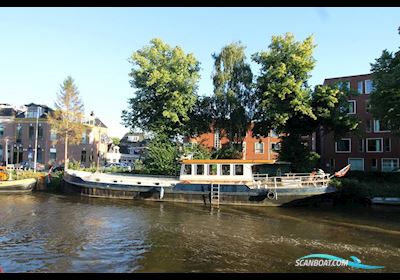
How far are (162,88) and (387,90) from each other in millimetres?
21697

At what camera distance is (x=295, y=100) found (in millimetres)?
32188

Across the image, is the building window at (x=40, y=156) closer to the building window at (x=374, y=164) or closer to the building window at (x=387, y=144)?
the building window at (x=374, y=164)

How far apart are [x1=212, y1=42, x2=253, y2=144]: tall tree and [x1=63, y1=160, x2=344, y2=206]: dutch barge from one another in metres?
11.4

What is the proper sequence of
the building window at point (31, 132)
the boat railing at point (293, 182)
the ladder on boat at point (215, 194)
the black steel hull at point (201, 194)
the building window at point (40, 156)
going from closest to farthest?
the black steel hull at point (201, 194) → the boat railing at point (293, 182) → the ladder on boat at point (215, 194) → the building window at point (31, 132) → the building window at point (40, 156)

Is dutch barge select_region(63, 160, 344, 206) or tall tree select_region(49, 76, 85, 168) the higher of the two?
tall tree select_region(49, 76, 85, 168)

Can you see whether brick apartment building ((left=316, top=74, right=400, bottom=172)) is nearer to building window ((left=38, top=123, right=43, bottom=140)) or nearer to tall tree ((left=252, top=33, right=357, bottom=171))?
tall tree ((left=252, top=33, right=357, bottom=171))

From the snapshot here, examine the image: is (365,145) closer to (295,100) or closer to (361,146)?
(361,146)

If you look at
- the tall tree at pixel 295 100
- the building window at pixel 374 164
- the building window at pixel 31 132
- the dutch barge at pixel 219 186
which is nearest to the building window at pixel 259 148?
the building window at pixel 374 164

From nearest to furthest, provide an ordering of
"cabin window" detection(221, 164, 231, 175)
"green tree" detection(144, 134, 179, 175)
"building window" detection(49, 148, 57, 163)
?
"cabin window" detection(221, 164, 231, 175) < "green tree" detection(144, 134, 179, 175) < "building window" detection(49, 148, 57, 163)

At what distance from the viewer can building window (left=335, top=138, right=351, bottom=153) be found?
47.4 m

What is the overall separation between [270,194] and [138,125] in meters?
20.9

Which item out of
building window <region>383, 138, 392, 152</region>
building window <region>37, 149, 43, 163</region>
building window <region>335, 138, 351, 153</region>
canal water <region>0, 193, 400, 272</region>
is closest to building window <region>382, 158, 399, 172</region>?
building window <region>383, 138, 392, 152</region>

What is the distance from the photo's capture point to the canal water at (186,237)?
1248cm

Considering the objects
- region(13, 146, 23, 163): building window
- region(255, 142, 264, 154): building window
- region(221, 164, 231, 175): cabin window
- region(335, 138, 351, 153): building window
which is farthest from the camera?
region(13, 146, 23, 163): building window
